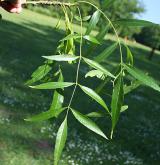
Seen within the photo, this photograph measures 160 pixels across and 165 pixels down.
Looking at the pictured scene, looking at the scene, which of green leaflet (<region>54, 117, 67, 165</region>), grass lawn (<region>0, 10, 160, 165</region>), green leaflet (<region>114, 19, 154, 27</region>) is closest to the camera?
green leaflet (<region>54, 117, 67, 165</region>)

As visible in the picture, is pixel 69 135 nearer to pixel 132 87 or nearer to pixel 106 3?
pixel 132 87

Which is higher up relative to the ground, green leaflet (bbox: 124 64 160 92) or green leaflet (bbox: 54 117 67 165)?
green leaflet (bbox: 124 64 160 92)

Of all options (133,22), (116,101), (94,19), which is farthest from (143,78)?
(94,19)

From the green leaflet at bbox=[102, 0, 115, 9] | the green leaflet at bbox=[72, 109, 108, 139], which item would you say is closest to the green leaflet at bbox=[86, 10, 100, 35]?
the green leaflet at bbox=[102, 0, 115, 9]

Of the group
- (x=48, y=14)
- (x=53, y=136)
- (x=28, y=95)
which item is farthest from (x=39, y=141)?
(x=48, y=14)

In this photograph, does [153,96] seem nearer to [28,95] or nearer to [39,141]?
[28,95]

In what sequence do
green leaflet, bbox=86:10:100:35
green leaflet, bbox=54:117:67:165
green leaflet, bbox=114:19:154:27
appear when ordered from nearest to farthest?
green leaflet, bbox=54:117:67:165 < green leaflet, bbox=114:19:154:27 < green leaflet, bbox=86:10:100:35

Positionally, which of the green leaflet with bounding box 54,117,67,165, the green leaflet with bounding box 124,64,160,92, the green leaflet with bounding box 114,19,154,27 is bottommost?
the green leaflet with bounding box 54,117,67,165

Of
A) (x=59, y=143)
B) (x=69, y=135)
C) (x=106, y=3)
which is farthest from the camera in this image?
(x=69, y=135)

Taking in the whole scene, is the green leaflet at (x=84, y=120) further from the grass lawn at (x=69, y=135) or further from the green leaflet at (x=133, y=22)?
the grass lawn at (x=69, y=135)

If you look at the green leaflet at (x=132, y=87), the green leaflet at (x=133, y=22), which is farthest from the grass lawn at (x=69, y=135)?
the green leaflet at (x=133, y=22)

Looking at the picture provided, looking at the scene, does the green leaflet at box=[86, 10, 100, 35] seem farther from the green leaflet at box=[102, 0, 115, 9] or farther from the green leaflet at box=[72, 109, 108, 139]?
the green leaflet at box=[72, 109, 108, 139]
